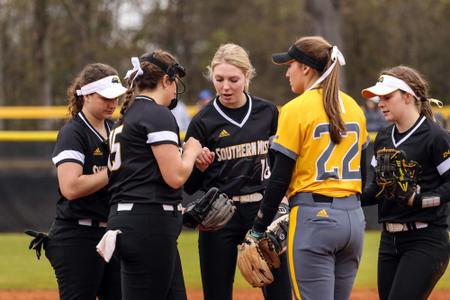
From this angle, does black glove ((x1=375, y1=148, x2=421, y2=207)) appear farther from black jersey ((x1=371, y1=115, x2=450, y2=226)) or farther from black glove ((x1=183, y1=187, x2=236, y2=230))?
black glove ((x1=183, y1=187, x2=236, y2=230))

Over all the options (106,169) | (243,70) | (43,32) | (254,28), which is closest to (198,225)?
(106,169)

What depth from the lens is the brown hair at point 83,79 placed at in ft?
18.6

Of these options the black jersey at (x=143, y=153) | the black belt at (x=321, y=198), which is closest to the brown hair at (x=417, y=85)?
the black belt at (x=321, y=198)

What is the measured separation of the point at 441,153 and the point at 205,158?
4.67ft

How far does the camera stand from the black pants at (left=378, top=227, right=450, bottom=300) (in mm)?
5477

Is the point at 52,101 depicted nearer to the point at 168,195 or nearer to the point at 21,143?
the point at 21,143

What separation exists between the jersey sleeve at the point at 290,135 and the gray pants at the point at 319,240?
252 mm

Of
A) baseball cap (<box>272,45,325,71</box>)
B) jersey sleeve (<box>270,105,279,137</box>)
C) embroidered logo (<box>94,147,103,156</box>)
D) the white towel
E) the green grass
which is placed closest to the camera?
the white towel

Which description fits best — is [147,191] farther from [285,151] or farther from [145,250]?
[285,151]

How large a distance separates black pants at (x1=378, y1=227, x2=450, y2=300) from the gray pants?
0.58 meters

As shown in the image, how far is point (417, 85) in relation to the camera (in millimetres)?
5785

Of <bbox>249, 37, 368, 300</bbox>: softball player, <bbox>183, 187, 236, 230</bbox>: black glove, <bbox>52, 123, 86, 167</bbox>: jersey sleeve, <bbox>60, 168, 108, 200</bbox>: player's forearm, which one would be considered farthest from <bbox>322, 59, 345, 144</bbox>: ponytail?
<bbox>52, 123, 86, 167</bbox>: jersey sleeve

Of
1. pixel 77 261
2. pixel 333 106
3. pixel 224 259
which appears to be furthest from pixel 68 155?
pixel 333 106

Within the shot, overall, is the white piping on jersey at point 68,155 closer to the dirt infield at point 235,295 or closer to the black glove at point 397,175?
the black glove at point 397,175
